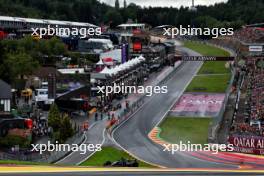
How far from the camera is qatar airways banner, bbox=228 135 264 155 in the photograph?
16.8 metres

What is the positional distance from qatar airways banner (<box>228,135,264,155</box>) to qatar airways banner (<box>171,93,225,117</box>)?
6.56 metres

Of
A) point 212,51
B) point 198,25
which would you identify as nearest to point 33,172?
point 212,51

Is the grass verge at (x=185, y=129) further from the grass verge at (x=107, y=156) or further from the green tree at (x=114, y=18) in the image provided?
the green tree at (x=114, y=18)

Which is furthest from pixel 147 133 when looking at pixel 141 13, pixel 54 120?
pixel 141 13

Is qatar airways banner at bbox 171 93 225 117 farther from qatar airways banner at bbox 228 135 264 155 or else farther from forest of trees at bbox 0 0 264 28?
forest of trees at bbox 0 0 264 28

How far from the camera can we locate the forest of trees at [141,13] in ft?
224

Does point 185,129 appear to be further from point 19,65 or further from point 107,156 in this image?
point 19,65

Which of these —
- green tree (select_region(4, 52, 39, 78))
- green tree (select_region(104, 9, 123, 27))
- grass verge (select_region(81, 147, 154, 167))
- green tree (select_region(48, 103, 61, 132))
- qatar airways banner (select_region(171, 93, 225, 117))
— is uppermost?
green tree (select_region(104, 9, 123, 27))

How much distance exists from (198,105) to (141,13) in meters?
58.2

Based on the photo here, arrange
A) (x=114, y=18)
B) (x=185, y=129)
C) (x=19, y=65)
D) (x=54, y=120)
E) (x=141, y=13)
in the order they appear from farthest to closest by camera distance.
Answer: (x=141, y=13) → (x=114, y=18) → (x=19, y=65) → (x=185, y=129) → (x=54, y=120)

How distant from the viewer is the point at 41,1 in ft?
256

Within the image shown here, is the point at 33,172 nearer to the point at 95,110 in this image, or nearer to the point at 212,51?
the point at 95,110

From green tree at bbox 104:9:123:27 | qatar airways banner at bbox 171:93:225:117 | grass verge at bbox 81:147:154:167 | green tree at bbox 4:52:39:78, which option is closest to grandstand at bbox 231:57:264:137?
qatar airways banner at bbox 171:93:225:117

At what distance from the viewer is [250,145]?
17.0 m
